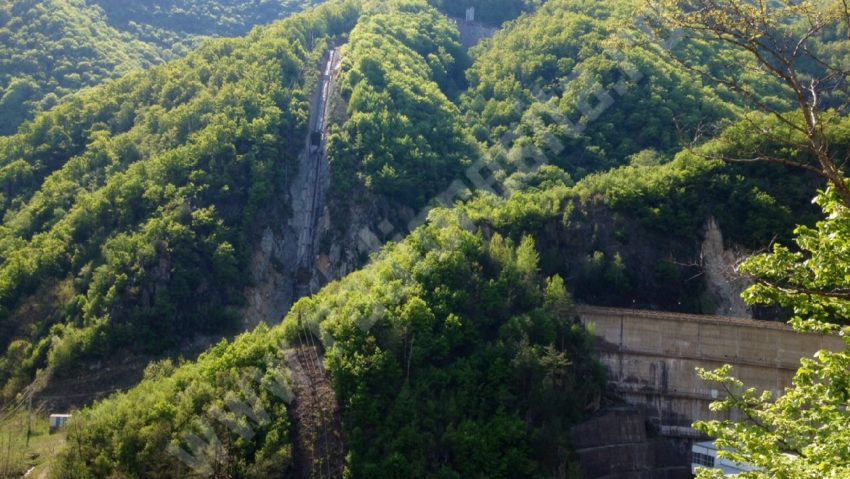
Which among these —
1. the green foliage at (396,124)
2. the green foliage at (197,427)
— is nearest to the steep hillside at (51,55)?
the green foliage at (396,124)

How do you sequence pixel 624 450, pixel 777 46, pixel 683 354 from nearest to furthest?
pixel 777 46, pixel 624 450, pixel 683 354

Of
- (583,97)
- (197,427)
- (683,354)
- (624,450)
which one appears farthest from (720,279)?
(197,427)

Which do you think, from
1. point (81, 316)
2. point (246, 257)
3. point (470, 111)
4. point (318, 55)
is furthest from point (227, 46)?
point (81, 316)

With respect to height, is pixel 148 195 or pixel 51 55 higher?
pixel 51 55

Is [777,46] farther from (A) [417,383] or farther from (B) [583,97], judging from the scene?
(B) [583,97]

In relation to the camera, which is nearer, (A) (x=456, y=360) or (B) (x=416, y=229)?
(A) (x=456, y=360)

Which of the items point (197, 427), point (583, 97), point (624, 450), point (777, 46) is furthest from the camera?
point (583, 97)

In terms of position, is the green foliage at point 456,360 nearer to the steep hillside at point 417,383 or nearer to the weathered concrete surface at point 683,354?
the steep hillside at point 417,383

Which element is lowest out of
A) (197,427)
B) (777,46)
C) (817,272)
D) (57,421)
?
(57,421)
